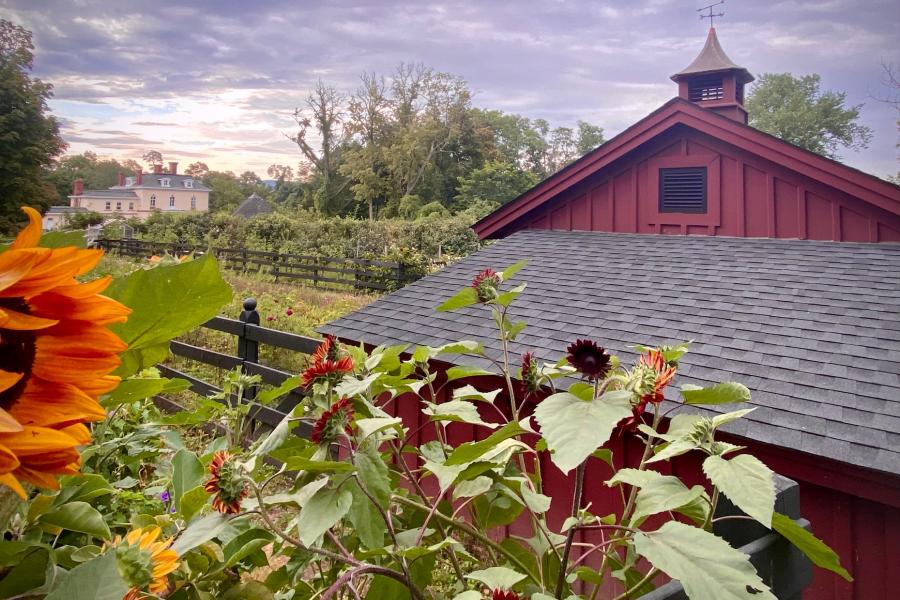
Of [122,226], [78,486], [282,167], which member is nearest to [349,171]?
[282,167]

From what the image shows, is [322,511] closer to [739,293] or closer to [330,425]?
[330,425]

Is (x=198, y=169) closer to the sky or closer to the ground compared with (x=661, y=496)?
closer to the sky

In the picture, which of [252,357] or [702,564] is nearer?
[702,564]

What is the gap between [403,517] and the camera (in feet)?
2.27

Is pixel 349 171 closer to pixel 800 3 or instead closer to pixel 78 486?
pixel 800 3

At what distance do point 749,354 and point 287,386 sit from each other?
9.11 feet

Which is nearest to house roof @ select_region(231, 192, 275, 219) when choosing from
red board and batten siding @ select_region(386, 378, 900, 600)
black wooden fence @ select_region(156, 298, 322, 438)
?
black wooden fence @ select_region(156, 298, 322, 438)

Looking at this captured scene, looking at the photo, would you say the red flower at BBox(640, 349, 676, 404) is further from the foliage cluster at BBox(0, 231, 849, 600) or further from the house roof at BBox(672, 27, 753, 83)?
the house roof at BBox(672, 27, 753, 83)

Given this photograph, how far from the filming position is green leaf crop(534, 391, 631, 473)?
15.6 inches

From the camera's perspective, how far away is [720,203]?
16.4 feet

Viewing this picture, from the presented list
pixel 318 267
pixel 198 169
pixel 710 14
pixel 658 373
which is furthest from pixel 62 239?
pixel 198 169

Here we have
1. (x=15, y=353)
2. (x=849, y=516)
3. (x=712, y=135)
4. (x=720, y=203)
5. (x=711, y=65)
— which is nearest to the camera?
(x=15, y=353)

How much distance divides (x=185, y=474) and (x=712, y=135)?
5316mm

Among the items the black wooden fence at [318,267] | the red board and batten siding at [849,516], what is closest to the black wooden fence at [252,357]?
the red board and batten siding at [849,516]
